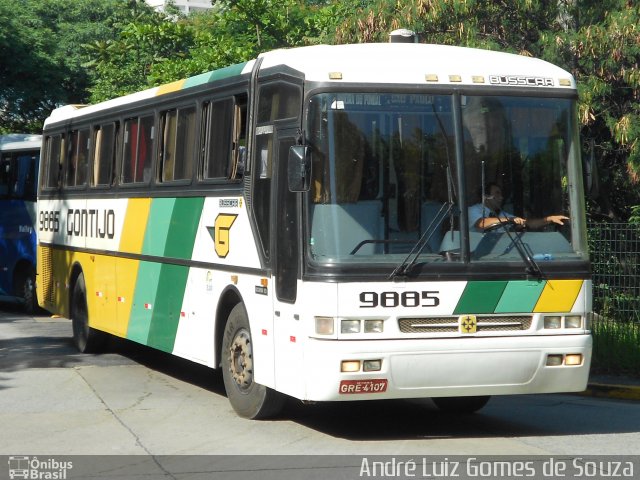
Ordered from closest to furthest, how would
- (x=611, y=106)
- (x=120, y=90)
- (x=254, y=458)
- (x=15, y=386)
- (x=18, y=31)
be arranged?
1. (x=254, y=458)
2. (x=15, y=386)
3. (x=611, y=106)
4. (x=120, y=90)
5. (x=18, y=31)

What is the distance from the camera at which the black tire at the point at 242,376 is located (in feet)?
33.4

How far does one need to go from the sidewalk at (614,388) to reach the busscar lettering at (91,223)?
19.7ft

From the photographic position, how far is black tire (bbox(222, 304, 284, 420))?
10195 mm

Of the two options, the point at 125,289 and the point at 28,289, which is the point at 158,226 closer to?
the point at 125,289

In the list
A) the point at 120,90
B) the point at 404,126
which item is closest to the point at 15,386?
the point at 404,126

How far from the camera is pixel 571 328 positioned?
944 centimetres

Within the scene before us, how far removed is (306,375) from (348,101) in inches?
84.2

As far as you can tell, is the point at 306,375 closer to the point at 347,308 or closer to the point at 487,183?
the point at 347,308

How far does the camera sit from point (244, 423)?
1025 cm

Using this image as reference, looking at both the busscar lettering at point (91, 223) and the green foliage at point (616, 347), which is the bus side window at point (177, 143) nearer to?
the busscar lettering at point (91, 223)

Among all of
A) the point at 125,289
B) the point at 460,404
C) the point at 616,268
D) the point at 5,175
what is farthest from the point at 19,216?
the point at 460,404

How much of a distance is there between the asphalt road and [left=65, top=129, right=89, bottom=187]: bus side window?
316 centimetres

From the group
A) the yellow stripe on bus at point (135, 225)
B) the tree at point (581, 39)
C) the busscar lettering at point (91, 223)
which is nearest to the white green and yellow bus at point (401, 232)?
the yellow stripe on bus at point (135, 225)

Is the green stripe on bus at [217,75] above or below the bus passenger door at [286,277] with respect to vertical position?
above
